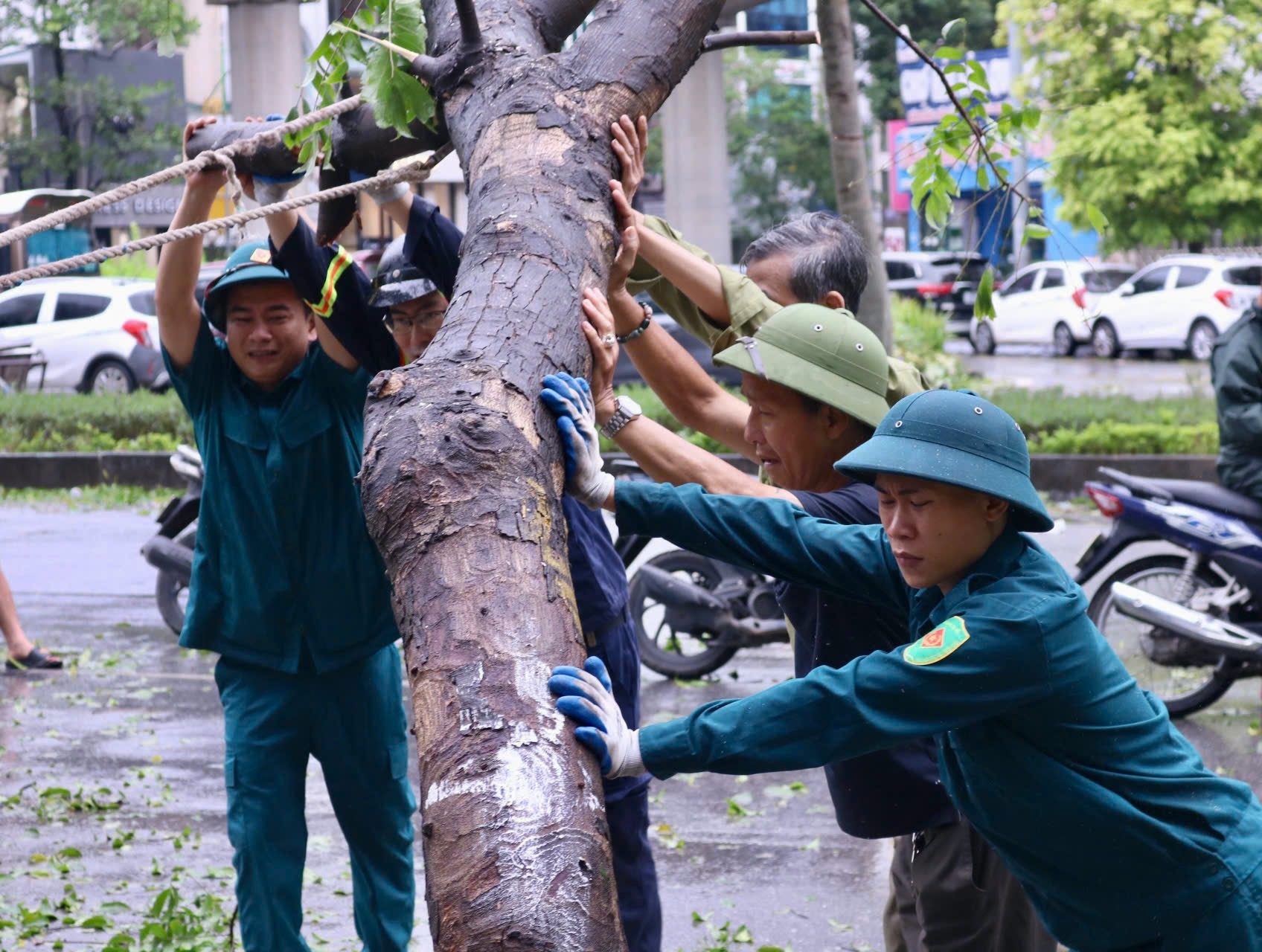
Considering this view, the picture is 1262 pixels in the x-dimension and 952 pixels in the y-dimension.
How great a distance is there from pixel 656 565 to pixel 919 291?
2509cm

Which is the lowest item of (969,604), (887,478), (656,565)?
(656,565)

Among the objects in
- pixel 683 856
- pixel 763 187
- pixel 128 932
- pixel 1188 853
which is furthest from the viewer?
pixel 763 187

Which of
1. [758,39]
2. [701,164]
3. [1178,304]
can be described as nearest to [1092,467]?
[758,39]

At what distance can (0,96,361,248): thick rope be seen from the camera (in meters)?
2.70

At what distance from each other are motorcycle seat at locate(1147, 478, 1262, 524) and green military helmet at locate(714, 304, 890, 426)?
3569 millimetres

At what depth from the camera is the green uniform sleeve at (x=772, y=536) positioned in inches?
109

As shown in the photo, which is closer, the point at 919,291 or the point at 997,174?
the point at 997,174

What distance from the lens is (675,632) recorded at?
7328 millimetres

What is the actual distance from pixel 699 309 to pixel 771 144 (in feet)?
136

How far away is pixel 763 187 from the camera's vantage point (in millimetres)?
44812

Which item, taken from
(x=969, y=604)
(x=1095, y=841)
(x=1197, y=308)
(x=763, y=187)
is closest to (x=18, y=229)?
(x=969, y=604)

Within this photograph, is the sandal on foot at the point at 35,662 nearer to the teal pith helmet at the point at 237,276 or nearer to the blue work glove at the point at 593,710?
the teal pith helmet at the point at 237,276

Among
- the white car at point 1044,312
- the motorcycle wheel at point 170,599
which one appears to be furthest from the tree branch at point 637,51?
the white car at point 1044,312

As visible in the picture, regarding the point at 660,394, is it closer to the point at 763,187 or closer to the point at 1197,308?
the point at 1197,308
